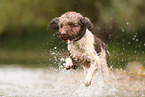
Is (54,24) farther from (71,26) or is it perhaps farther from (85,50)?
(85,50)

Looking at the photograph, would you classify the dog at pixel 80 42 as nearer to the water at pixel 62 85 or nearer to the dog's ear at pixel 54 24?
the dog's ear at pixel 54 24

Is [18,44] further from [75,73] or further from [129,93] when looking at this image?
[129,93]

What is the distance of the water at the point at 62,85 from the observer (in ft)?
22.6

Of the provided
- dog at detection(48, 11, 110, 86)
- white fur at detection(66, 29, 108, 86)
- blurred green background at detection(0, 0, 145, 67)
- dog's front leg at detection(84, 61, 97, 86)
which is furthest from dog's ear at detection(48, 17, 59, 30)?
blurred green background at detection(0, 0, 145, 67)

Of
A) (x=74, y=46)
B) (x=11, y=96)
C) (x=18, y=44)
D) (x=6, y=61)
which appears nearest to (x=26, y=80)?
(x=11, y=96)

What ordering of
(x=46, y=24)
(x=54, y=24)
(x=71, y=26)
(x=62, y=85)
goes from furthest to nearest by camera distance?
(x=46, y=24), (x=62, y=85), (x=54, y=24), (x=71, y=26)

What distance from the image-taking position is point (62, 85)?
792 cm

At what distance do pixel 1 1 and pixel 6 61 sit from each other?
588cm

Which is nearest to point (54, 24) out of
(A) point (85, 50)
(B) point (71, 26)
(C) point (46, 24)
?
(B) point (71, 26)

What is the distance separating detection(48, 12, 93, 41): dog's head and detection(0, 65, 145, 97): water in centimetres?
155

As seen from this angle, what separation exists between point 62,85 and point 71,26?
2.61 meters

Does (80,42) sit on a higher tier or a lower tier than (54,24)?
lower

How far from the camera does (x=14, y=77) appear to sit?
374 inches

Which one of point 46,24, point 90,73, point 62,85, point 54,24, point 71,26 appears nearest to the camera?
point 71,26
